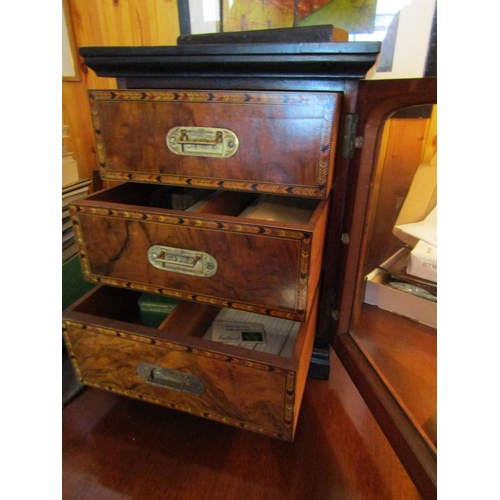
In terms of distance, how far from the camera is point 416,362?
607 millimetres

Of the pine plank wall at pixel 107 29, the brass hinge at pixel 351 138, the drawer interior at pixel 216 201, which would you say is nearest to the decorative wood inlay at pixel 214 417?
the drawer interior at pixel 216 201

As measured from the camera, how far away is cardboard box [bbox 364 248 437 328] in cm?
61

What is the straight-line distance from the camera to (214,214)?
0.60 m

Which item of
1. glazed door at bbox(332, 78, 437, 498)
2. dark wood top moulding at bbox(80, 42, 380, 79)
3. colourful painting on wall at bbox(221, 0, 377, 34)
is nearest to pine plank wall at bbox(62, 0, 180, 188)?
colourful painting on wall at bbox(221, 0, 377, 34)

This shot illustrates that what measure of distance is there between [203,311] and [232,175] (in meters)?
0.35

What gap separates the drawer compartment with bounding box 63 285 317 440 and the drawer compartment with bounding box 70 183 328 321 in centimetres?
8

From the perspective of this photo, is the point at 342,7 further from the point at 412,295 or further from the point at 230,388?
the point at 230,388

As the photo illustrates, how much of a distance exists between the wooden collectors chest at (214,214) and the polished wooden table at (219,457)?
0.29ft

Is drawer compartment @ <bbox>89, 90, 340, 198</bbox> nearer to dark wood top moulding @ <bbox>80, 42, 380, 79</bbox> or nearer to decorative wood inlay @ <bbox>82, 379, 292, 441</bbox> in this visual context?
dark wood top moulding @ <bbox>80, 42, 380, 79</bbox>

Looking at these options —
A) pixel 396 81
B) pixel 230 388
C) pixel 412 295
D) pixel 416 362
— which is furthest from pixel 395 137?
pixel 230 388

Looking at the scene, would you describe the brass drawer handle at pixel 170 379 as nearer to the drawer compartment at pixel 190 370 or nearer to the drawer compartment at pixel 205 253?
the drawer compartment at pixel 190 370

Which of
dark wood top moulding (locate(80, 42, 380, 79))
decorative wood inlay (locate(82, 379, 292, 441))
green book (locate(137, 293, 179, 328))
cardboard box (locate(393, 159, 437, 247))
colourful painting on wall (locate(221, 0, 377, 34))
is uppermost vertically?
colourful painting on wall (locate(221, 0, 377, 34))

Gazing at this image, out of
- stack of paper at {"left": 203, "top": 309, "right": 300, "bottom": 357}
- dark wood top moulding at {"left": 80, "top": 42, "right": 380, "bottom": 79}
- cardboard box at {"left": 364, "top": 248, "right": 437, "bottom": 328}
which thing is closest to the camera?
dark wood top moulding at {"left": 80, "top": 42, "right": 380, "bottom": 79}
